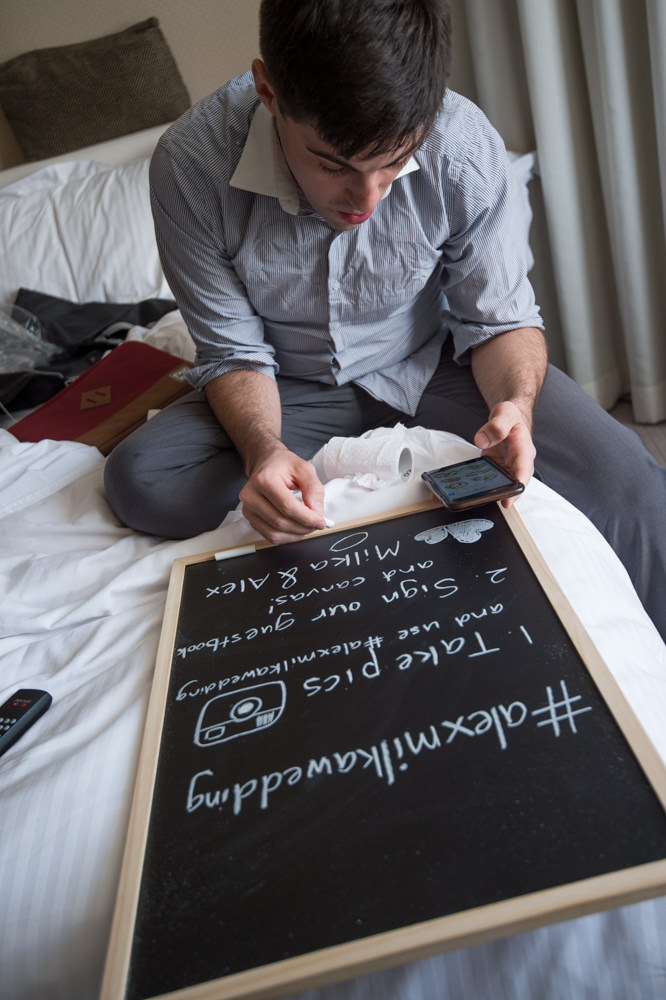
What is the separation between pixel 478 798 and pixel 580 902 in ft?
0.31

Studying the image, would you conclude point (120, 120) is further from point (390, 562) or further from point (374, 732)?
point (374, 732)

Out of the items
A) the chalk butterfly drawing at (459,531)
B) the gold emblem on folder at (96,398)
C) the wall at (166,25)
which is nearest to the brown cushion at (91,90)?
the wall at (166,25)

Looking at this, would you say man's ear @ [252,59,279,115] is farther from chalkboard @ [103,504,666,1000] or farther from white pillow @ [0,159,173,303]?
white pillow @ [0,159,173,303]

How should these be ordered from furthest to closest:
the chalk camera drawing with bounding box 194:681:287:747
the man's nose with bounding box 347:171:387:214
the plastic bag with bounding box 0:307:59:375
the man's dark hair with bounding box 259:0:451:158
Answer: the plastic bag with bounding box 0:307:59:375, the man's nose with bounding box 347:171:387:214, the man's dark hair with bounding box 259:0:451:158, the chalk camera drawing with bounding box 194:681:287:747

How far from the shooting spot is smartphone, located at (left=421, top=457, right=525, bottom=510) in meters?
0.80

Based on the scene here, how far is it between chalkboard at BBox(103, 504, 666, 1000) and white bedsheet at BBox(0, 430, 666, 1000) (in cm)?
7

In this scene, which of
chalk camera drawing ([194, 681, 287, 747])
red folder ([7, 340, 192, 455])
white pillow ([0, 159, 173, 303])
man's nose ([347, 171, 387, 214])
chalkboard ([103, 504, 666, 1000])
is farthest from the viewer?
white pillow ([0, 159, 173, 303])

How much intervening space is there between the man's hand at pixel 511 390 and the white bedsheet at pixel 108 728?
0.06m

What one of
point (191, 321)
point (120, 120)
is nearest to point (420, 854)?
point (191, 321)

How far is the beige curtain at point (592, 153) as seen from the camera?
1454 millimetres

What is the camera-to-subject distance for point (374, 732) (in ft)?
1.89

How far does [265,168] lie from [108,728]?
76 cm

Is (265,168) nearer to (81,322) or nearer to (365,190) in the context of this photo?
(365,190)

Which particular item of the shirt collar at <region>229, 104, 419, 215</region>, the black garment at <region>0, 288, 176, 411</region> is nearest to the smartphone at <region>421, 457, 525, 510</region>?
the shirt collar at <region>229, 104, 419, 215</region>
